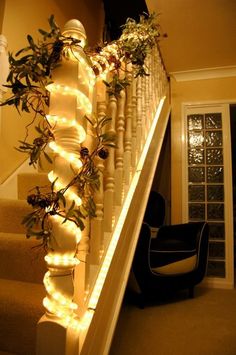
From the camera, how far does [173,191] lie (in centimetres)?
324

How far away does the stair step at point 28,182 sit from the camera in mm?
1760

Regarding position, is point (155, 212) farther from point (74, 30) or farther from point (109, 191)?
point (74, 30)

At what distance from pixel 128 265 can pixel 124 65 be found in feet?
3.34

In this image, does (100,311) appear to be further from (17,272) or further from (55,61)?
(55,61)

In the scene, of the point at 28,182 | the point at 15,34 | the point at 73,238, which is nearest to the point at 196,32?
the point at 15,34

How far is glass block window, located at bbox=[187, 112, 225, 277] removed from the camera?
3039mm

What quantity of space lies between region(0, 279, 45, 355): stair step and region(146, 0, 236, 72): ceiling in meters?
2.52

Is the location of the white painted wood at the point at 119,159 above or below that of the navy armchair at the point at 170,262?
above

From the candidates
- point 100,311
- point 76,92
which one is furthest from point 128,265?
point 76,92

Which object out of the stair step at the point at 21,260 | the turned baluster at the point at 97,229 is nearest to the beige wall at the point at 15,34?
the stair step at the point at 21,260

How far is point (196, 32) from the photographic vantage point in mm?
2734

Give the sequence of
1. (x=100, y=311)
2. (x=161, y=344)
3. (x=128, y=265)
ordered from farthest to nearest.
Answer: (x=161, y=344) < (x=128, y=265) < (x=100, y=311)

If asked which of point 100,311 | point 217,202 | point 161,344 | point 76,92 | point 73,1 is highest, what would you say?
point 73,1

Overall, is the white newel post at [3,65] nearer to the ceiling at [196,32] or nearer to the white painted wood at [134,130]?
the white painted wood at [134,130]
